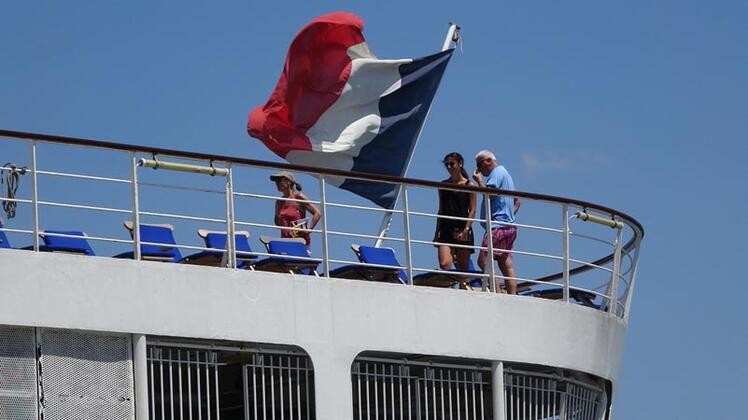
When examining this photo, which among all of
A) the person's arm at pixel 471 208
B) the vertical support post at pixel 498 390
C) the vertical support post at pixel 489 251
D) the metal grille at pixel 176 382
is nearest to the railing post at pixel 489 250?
the vertical support post at pixel 489 251

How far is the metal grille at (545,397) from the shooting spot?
17984mm

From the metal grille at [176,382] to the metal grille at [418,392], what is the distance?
1585 millimetres

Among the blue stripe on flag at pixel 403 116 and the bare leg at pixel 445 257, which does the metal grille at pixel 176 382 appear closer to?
the bare leg at pixel 445 257

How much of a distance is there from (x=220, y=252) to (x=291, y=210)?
2428mm

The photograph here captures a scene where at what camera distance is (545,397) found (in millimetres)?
18375

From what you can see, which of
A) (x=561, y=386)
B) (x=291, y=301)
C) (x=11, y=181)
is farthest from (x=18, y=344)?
(x=561, y=386)

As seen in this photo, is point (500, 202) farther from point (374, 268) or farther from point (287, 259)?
point (287, 259)

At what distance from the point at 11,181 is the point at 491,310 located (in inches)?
198

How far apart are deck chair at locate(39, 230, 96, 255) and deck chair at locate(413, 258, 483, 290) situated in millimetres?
3650

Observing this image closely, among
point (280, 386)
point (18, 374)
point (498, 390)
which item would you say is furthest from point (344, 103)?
point (18, 374)

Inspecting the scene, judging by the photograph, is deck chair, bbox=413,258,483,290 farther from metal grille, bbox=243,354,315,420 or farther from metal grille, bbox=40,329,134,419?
metal grille, bbox=40,329,134,419

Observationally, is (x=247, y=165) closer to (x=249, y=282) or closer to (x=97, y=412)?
(x=249, y=282)

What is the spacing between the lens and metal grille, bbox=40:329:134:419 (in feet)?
50.1

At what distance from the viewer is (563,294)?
18.6 metres
